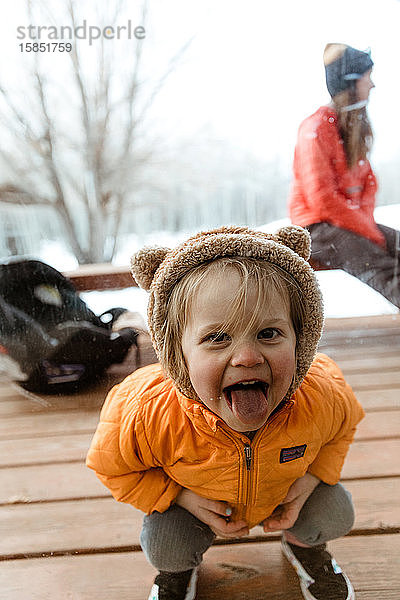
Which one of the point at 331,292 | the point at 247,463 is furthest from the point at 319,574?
the point at 331,292

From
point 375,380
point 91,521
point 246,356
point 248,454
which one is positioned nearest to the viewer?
point 246,356

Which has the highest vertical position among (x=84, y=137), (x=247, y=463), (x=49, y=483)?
(x=84, y=137)

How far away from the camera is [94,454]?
65cm

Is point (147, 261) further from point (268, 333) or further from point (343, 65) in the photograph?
point (343, 65)

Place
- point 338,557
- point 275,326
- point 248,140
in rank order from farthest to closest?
1. point 248,140
2. point 338,557
3. point 275,326

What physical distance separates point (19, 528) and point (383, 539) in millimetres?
611

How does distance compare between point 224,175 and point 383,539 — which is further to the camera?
point 224,175

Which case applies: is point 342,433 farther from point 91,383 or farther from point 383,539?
point 91,383

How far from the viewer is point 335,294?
1.13 metres

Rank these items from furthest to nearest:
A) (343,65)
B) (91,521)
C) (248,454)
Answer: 1. (343,65)
2. (91,521)
3. (248,454)

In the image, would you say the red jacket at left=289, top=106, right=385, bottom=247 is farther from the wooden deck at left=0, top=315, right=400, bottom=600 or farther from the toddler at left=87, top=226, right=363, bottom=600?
the toddler at left=87, top=226, right=363, bottom=600

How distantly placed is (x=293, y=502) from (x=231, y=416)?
242 mm

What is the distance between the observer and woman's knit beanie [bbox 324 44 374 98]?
0.97 meters

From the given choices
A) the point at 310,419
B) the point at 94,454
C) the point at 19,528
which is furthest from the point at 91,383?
the point at 310,419
